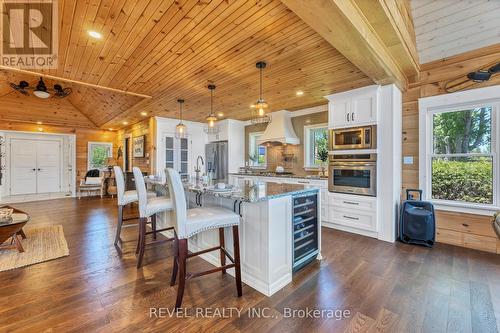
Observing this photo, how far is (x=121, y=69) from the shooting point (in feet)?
11.0

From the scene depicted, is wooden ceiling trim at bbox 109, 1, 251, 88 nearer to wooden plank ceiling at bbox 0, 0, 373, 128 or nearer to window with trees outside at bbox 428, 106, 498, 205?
wooden plank ceiling at bbox 0, 0, 373, 128

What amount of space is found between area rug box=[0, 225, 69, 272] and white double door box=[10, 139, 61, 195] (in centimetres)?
488

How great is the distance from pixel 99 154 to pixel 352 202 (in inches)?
351

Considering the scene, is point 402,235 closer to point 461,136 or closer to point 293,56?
point 461,136

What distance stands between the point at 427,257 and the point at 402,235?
1.75 ft

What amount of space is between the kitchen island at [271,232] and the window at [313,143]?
2.70 meters

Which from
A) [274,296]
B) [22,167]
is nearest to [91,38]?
[274,296]

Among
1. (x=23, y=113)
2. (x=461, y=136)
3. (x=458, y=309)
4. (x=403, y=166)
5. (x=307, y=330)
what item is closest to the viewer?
(x=307, y=330)

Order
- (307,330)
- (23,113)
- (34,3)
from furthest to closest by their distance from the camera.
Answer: (23,113), (34,3), (307,330)

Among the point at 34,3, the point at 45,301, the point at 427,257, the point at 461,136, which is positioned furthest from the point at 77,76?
the point at 461,136

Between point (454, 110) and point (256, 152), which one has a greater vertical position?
point (454, 110)

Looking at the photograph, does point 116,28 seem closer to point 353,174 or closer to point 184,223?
point 184,223

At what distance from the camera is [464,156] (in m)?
3.21

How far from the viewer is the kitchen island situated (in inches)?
80.4
